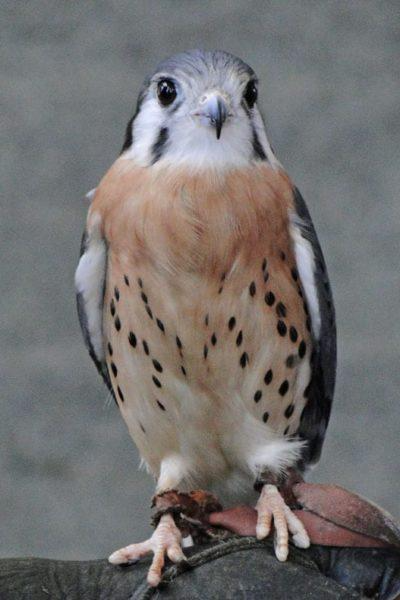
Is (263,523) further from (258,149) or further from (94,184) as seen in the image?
(94,184)

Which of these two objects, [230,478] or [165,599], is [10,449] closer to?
[230,478]

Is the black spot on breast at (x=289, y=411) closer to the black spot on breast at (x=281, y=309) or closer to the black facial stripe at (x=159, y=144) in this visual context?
the black spot on breast at (x=281, y=309)

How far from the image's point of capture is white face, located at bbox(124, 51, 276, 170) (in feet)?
7.97

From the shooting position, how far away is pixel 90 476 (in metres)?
4.13

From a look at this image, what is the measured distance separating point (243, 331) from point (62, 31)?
1.89 metres

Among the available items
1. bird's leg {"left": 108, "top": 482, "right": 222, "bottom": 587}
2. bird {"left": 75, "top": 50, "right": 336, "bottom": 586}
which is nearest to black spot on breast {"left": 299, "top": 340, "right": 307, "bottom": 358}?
bird {"left": 75, "top": 50, "right": 336, "bottom": 586}

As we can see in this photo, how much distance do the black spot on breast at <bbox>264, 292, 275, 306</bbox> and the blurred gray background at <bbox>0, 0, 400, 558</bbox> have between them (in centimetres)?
159

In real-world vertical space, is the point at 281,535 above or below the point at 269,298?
below

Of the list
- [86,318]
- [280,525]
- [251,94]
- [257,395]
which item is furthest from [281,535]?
[251,94]

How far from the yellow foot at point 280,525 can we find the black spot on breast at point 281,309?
0.34 meters

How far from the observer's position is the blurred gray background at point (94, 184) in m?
4.09

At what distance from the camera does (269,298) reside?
2508mm

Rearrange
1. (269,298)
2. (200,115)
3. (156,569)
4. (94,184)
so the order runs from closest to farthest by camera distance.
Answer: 1. (156,569)
2. (200,115)
3. (269,298)
4. (94,184)

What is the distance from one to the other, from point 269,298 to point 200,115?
353mm
